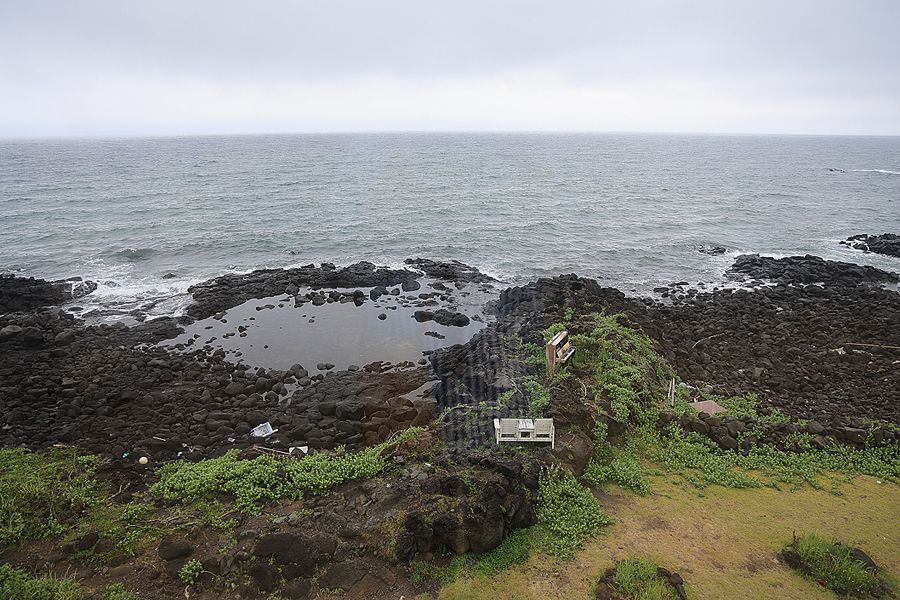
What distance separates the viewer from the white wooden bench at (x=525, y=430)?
10023 millimetres

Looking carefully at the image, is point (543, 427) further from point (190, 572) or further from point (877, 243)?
point (877, 243)

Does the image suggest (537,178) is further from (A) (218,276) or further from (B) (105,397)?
(B) (105,397)

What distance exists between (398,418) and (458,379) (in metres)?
3.14

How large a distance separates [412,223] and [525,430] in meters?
32.7

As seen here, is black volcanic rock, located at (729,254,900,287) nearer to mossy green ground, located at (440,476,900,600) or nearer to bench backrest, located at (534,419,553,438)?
mossy green ground, located at (440,476,900,600)

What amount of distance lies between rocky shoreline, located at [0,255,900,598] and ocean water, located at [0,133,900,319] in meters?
5.61

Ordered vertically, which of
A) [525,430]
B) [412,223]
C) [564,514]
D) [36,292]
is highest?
[412,223]

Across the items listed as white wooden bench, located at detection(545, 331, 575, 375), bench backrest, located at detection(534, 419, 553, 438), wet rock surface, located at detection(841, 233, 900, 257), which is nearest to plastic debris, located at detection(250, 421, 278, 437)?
bench backrest, located at detection(534, 419, 553, 438)

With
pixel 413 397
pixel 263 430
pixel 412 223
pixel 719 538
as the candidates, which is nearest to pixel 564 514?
pixel 719 538

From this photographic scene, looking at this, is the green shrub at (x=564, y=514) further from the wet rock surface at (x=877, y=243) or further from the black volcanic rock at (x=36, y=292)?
the wet rock surface at (x=877, y=243)

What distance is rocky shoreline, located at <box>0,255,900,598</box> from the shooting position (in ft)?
26.1

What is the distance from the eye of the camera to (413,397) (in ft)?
49.1

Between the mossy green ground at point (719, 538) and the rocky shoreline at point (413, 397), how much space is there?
0.98 m

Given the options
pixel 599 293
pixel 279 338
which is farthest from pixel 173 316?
pixel 599 293
